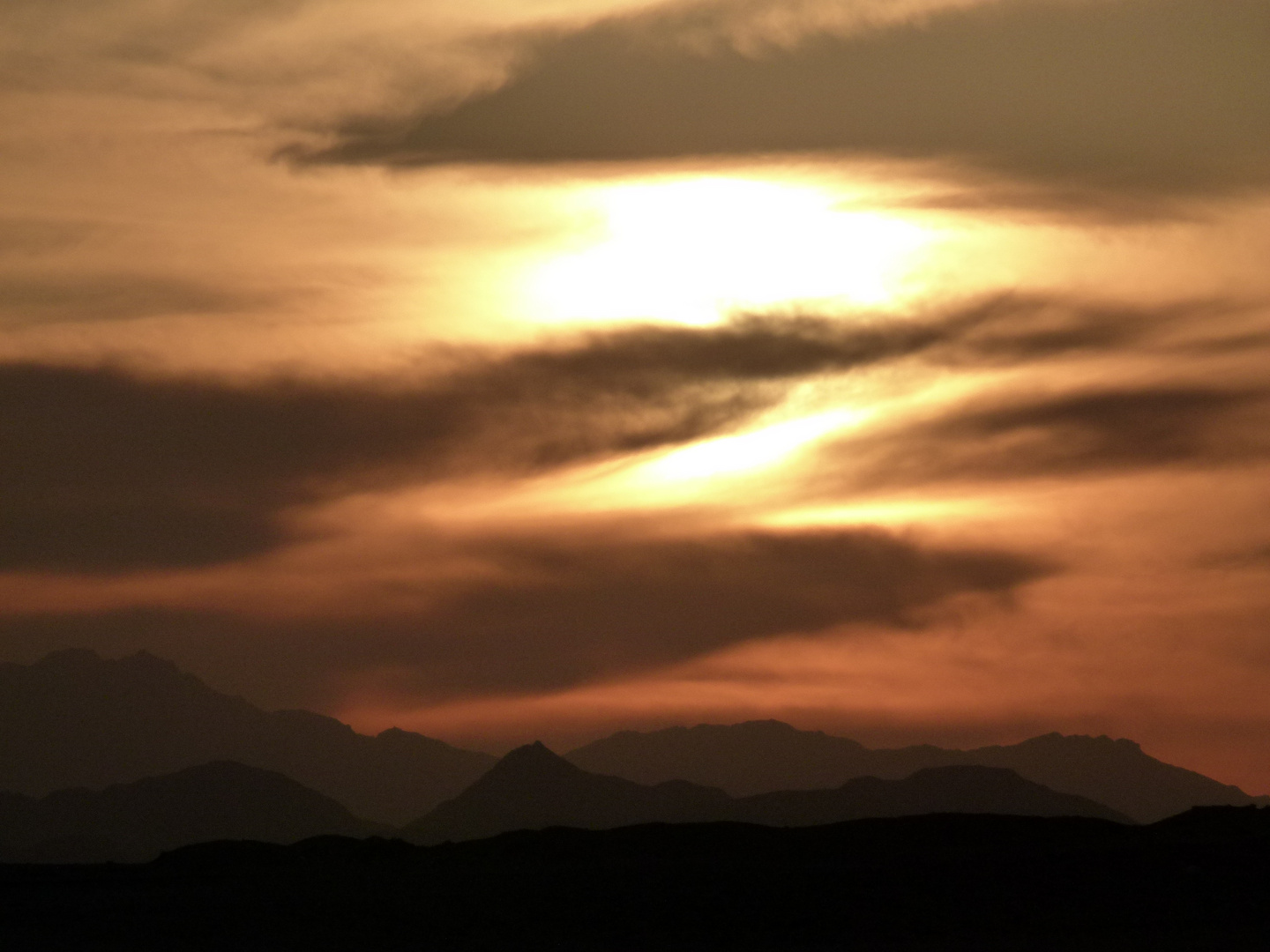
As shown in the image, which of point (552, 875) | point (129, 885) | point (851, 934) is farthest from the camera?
point (129, 885)

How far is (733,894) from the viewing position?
252 ft

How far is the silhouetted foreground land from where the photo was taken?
7062 centimetres

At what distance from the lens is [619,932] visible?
73.1 m

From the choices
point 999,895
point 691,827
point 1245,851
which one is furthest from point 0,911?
point 1245,851

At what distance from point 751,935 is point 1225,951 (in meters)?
20.1

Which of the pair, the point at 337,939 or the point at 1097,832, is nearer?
the point at 337,939

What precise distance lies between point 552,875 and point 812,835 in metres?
14.7

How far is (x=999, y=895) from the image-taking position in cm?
7394

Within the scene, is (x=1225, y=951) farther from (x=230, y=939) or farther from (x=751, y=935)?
(x=230, y=939)

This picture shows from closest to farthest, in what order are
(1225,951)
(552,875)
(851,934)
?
(1225,951) < (851,934) < (552,875)

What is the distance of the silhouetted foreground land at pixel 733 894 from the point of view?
70.6 metres

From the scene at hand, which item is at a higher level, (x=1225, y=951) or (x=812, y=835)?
(x=812, y=835)

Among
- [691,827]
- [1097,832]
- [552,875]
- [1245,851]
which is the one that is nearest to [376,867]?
[552,875]

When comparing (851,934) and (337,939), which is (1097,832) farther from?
(337,939)
